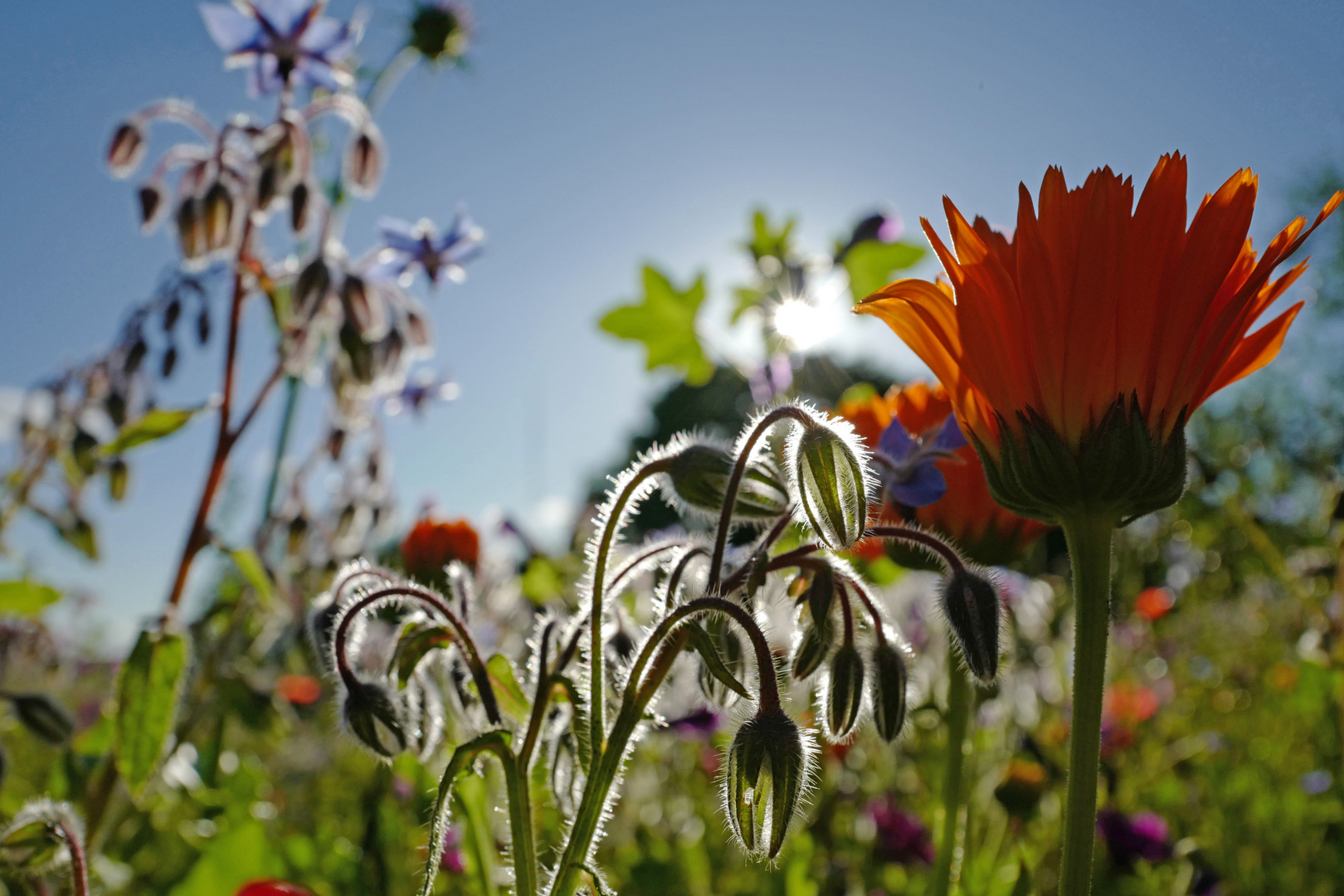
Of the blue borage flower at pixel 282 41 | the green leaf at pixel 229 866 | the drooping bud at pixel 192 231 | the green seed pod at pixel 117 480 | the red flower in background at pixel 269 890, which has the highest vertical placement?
the blue borage flower at pixel 282 41

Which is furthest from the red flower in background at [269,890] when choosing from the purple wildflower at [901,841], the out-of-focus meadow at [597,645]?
the purple wildflower at [901,841]

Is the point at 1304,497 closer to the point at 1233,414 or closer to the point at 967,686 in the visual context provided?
the point at 1233,414

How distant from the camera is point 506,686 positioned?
0.65 meters

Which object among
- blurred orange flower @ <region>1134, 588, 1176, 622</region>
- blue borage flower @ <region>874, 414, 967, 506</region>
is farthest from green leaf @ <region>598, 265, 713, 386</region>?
blurred orange flower @ <region>1134, 588, 1176, 622</region>

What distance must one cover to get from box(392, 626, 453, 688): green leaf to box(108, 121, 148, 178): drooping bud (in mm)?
1293

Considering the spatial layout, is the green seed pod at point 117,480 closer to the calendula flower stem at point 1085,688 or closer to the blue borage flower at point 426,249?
the blue borage flower at point 426,249

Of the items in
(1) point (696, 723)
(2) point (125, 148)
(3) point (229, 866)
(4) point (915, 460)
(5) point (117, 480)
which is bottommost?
(3) point (229, 866)

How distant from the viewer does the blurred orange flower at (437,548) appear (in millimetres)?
1393

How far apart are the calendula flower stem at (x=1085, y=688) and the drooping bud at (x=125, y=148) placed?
1.62 m

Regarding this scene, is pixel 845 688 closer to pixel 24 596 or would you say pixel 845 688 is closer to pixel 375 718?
pixel 375 718

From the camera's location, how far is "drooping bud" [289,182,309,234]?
136 centimetres

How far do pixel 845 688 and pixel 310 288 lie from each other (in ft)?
3.18

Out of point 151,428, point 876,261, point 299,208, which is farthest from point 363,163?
point 876,261

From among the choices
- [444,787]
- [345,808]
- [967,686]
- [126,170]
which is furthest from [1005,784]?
[345,808]
